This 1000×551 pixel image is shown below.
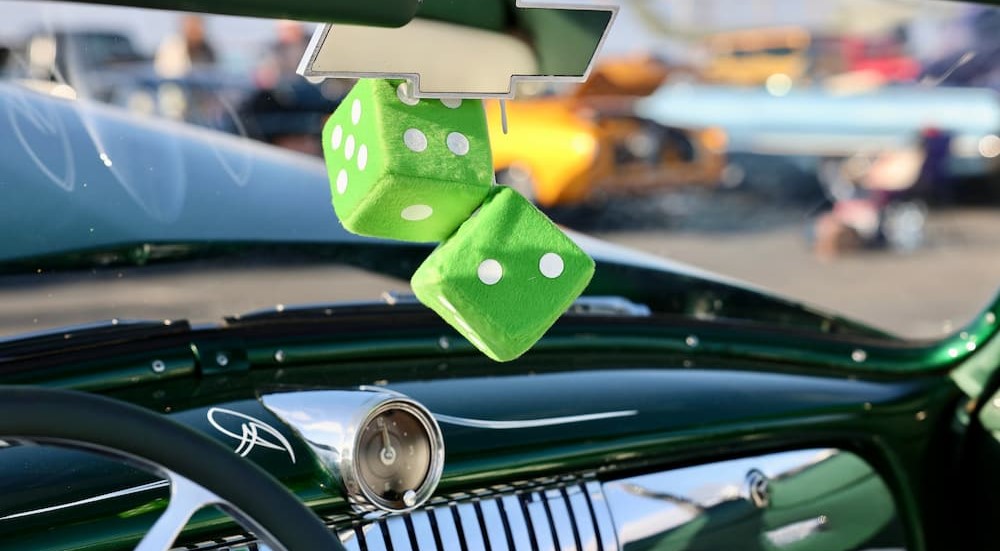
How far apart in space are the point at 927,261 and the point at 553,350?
846 centimetres

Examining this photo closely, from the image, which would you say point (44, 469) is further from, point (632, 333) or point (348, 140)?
point (632, 333)

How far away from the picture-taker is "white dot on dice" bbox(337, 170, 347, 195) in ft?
3.52

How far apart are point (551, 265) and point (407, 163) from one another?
0.15 metres

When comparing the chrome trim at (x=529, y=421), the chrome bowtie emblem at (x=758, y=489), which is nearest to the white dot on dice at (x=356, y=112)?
the chrome trim at (x=529, y=421)

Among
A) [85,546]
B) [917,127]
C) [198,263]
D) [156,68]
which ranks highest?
[917,127]

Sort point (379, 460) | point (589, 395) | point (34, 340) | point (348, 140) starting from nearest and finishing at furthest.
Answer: point (348, 140), point (379, 460), point (34, 340), point (589, 395)

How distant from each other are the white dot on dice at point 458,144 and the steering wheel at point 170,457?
12.3 inches

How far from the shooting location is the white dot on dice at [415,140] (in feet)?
3.37

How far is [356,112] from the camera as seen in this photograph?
3.52 feet

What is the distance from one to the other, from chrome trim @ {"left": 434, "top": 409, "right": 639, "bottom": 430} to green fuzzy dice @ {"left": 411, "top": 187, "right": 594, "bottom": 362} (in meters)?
0.46

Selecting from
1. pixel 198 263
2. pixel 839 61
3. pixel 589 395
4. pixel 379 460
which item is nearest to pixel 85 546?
pixel 379 460

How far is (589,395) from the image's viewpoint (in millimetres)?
1669

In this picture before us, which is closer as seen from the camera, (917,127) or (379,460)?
(379,460)

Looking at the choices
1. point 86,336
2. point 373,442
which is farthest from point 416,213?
point 86,336
